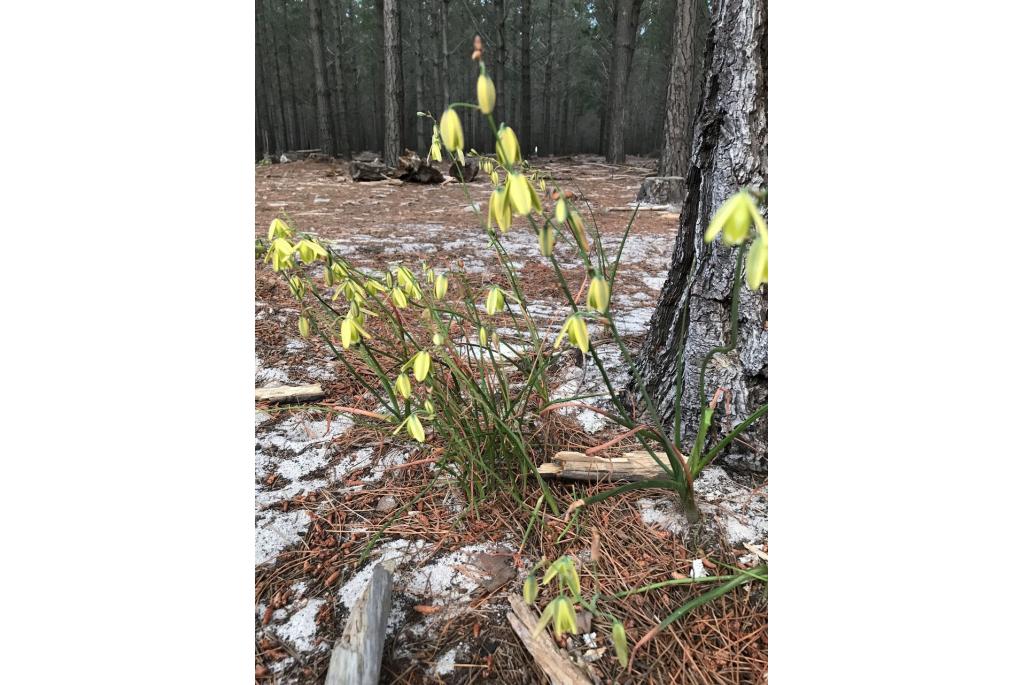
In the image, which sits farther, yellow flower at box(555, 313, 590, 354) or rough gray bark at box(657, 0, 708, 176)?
rough gray bark at box(657, 0, 708, 176)

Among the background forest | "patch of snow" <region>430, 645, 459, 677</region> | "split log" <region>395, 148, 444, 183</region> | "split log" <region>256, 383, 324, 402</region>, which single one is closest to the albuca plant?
"split log" <region>256, 383, 324, 402</region>

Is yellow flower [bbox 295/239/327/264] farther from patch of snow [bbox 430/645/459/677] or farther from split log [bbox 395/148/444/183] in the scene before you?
split log [bbox 395/148/444/183]

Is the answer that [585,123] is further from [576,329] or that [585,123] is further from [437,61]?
[576,329]

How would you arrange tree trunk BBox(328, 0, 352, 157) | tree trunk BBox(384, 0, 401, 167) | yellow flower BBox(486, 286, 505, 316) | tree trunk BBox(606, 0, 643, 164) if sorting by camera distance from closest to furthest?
yellow flower BBox(486, 286, 505, 316)
tree trunk BBox(606, 0, 643, 164)
tree trunk BBox(384, 0, 401, 167)
tree trunk BBox(328, 0, 352, 157)

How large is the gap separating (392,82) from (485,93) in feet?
15.0

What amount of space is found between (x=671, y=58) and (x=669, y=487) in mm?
2740

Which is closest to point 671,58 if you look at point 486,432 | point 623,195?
point 623,195

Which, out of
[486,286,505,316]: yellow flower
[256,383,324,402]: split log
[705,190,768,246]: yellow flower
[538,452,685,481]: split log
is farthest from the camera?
[256,383,324,402]: split log

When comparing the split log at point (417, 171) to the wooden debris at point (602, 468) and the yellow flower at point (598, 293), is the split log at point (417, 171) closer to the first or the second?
the wooden debris at point (602, 468)

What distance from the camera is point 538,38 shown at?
6.56 feet

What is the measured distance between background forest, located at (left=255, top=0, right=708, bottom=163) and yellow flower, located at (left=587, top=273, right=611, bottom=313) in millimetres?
501

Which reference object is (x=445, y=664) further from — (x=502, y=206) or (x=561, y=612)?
(x=502, y=206)

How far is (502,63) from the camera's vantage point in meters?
1.48

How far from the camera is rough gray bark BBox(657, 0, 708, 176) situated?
2.48 metres
